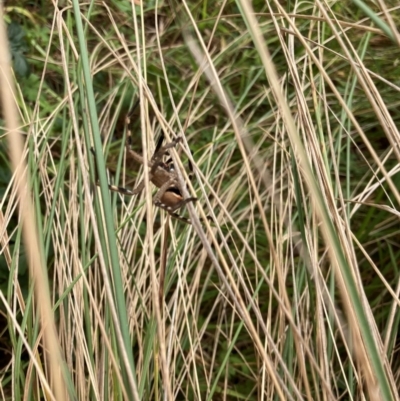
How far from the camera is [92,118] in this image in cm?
58

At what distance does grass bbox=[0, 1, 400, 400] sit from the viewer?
0.83 m

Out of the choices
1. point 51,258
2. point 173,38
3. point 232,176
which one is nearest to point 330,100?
point 232,176

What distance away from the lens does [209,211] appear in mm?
820

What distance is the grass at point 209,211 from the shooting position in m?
0.83

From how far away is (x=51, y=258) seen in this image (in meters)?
1.19

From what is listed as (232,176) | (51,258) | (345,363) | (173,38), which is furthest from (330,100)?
(51,258)

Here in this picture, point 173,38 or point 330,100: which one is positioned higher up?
point 173,38

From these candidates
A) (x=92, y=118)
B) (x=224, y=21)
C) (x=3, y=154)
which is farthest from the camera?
(x=224, y=21)

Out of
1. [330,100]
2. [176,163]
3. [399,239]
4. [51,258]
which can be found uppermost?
[176,163]

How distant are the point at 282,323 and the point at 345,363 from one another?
307mm

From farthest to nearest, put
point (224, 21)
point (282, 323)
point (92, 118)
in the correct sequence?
1. point (224, 21)
2. point (282, 323)
3. point (92, 118)

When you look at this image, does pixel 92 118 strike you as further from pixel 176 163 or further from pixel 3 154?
pixel 3 154

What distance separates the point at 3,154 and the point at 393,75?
3.02ft

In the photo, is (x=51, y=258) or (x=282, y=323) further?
(x=51, y=258)
